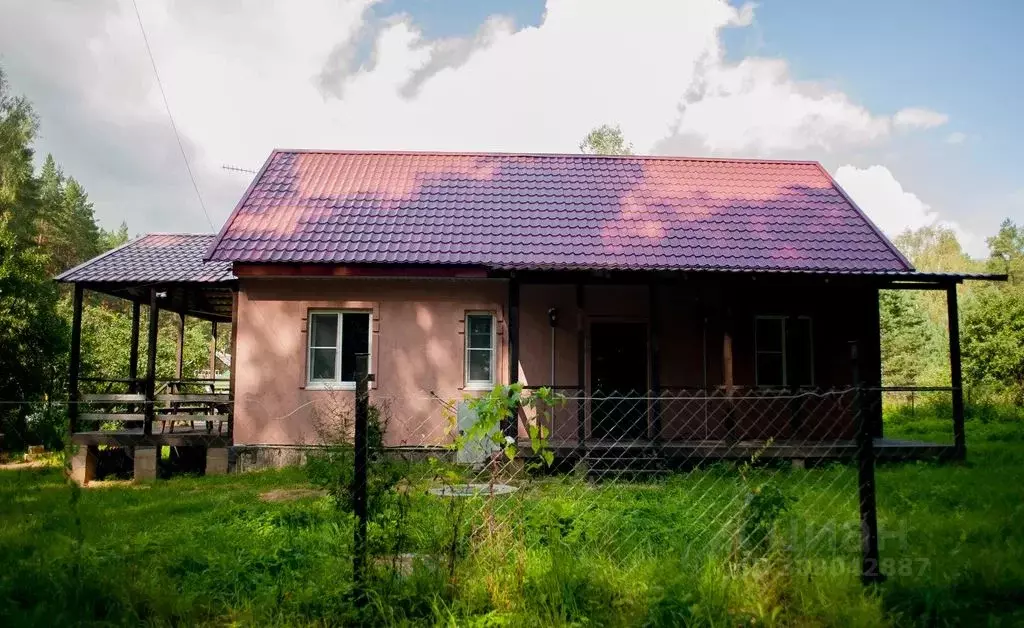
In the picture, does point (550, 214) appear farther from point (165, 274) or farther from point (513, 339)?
point (165, 274)

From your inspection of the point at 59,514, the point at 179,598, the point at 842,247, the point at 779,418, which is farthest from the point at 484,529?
the point at 842,247

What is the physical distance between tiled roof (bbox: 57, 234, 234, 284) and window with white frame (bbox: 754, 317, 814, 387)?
9.79 metres

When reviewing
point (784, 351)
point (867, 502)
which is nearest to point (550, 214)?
point (784, 351)

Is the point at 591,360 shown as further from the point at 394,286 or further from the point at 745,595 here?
the point at 745,595

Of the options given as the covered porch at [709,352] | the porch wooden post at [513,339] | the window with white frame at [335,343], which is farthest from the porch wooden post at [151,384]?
the covered porch at [709,352]

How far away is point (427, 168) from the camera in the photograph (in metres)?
14.3

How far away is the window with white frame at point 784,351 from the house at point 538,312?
0.10 feet

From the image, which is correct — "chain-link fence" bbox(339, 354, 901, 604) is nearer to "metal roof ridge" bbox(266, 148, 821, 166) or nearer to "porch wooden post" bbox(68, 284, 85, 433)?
"porch wooden post" bbox(68, 284, 85, 433)

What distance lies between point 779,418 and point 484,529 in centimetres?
903

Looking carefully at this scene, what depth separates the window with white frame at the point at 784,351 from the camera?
39.4 feet

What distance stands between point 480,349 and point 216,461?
4.88 metres

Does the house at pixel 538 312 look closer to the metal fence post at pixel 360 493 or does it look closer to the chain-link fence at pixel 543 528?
the chain-link fence at pixel 543 528

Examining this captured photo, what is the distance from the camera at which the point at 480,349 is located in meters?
11.5

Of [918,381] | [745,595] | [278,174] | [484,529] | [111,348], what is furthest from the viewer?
[918,381]
